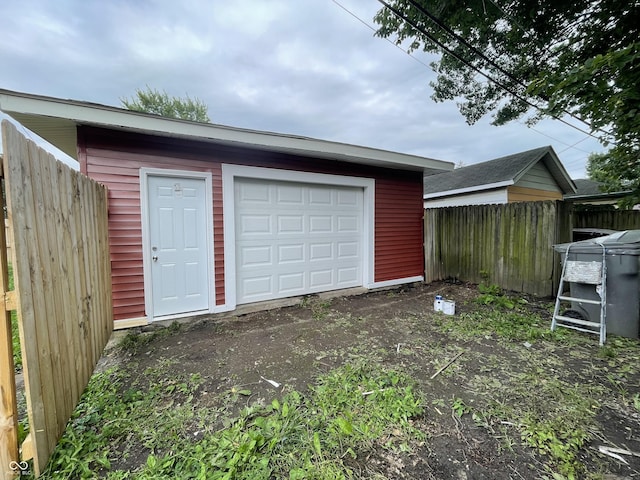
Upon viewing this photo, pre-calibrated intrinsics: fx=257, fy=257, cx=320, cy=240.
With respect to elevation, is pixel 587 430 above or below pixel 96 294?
below

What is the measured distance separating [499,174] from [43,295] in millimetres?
10854

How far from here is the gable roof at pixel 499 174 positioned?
835 centimetres

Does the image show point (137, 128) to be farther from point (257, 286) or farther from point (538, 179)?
point (538, 179)

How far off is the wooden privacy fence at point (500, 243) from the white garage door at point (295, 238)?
2.29 metres

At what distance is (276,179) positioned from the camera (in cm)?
443

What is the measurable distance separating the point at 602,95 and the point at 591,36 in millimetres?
2414

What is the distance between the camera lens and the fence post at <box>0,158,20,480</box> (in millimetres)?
1235

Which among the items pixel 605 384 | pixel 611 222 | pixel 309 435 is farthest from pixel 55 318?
pixel 611 222

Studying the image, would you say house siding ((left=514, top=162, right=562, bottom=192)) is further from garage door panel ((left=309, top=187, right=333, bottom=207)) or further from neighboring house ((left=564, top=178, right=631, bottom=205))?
garage door panel ((left=309, top=187, right=333, bottom=207))

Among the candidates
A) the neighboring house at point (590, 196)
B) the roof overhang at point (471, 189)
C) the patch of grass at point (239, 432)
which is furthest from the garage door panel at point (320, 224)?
the neighboring house at point (590, 196)

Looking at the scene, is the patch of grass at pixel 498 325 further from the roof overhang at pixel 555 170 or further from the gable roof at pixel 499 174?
the roof overhang at pixel 555 170

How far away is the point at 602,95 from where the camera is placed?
3.44 metres

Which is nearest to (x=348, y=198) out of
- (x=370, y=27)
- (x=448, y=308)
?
(x=448, y=308)

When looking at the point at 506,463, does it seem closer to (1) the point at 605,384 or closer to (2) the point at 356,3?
(1) the point at 605,384
